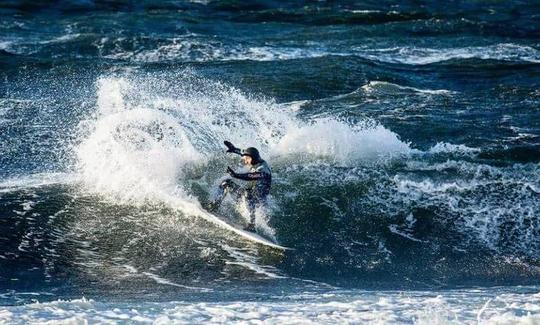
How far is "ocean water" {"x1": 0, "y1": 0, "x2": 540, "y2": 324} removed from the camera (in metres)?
13.1

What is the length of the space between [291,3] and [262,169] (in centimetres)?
2474

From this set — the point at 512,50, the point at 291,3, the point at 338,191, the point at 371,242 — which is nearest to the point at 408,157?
the point at 338,191

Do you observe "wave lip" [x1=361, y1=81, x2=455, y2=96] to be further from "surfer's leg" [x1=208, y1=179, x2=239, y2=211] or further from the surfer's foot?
the surfer's foot

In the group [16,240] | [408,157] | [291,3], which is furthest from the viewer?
[291,3]

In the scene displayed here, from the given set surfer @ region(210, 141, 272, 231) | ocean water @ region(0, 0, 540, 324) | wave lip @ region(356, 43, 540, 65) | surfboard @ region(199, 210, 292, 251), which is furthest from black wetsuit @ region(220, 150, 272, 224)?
wave lip @ region(356, 43, 540, 65)

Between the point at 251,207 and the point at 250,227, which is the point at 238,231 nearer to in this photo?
the point at 250,227

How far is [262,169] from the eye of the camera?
15.6 meters

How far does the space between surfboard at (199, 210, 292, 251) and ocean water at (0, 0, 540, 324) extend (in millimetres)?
112

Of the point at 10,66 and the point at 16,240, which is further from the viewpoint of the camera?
the point at 10,66

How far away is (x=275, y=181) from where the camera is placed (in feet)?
59.1

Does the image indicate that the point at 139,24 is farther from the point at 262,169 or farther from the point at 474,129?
the point at 262,169

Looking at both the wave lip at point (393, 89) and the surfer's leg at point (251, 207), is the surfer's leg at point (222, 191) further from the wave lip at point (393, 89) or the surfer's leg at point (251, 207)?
the wave lip at point (393, 89)

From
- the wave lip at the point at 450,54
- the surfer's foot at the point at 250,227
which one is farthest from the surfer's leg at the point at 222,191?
the wave lip at the point at 450,54

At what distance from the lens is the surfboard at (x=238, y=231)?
15305 millimetres
